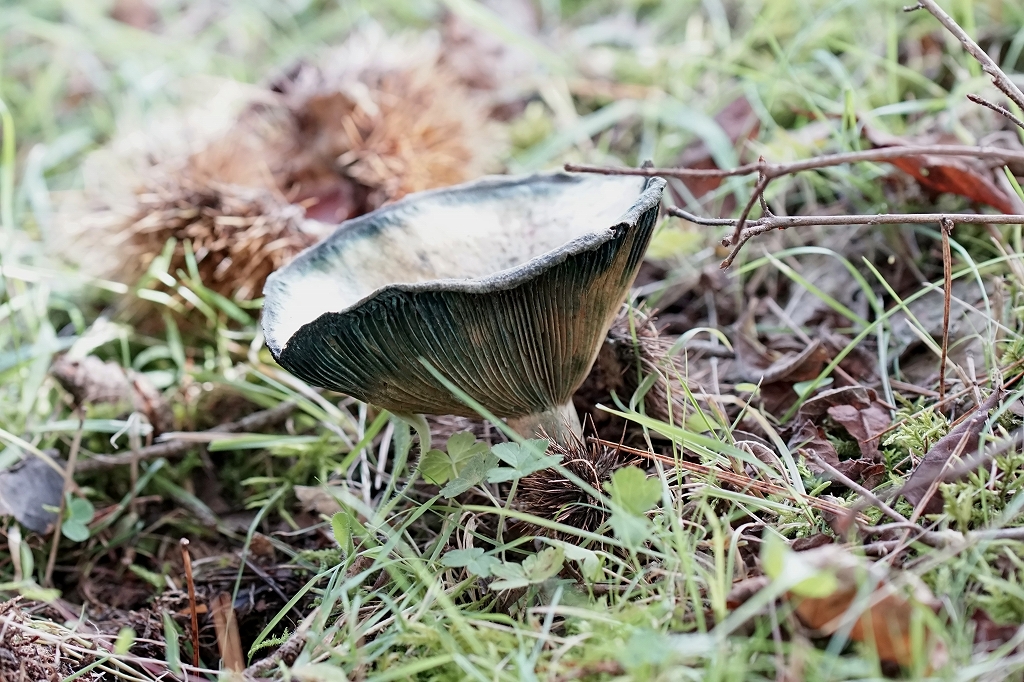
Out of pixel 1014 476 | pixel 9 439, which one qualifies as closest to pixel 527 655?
pixel 1014 476

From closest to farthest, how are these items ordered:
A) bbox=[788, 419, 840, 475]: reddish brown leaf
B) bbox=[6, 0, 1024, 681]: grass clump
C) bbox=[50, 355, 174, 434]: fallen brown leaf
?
1. bbox=[6, 0, 1024, 681]: grass clump
2. bbox=[788, 419, 840, 475]: reddish brown leaf
3. bbox=[50, 355, 174, 434]: fallen brown leaf

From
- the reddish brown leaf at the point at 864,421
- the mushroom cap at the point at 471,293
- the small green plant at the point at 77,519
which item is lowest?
the small green plant at the point at 77,519

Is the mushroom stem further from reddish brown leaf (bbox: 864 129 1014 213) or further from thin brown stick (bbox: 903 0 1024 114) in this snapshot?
reddish brown leaf (bbox: 864 129 1014 213)

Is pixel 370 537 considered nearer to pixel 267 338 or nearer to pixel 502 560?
pixel 502 560

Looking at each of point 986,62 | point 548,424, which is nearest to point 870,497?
point 548,424

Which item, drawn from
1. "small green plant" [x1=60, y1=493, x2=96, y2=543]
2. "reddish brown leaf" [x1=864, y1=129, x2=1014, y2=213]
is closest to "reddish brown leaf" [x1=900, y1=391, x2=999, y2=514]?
"reddish brown leaf" [x1=864, y1=129, x2=1014, y2=213]

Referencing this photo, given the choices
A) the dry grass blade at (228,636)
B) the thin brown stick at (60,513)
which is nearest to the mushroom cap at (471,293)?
the dry grass blade at (228,636)

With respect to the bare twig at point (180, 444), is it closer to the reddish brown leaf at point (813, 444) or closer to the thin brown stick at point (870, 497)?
the reddish brown leaf at point (813, 444)
